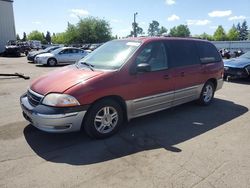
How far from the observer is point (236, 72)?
35.9 feet

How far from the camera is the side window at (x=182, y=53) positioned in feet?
18.3

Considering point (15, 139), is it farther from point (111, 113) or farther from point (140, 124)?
point (140, 124)

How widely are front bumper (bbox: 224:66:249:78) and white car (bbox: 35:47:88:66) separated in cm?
1125

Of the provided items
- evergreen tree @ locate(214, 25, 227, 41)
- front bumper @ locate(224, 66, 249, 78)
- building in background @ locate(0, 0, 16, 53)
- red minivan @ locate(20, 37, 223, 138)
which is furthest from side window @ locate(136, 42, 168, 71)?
evergreen tree @ locate(214, 25, 227, 41)

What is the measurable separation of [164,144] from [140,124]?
1.05m

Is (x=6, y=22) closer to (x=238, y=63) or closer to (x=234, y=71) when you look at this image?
(x=238, y=63)

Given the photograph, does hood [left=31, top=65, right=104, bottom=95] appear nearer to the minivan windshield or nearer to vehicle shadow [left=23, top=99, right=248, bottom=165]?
the minivan windshield

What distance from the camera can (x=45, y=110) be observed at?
13.1 feet

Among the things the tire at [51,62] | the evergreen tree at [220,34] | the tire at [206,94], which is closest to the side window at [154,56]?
the tire at [206,94]

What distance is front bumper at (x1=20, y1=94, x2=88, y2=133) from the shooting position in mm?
3945

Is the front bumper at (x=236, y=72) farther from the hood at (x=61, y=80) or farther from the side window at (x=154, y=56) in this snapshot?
the hood at (x=61, y=80)

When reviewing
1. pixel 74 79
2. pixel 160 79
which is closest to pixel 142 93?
pixel 160 79

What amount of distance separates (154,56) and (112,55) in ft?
2.87

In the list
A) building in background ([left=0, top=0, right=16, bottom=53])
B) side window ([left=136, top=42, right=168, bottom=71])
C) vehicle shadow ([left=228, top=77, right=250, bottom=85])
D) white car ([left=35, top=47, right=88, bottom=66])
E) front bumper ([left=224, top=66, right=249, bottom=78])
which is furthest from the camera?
building in background ([left=0, top=0, right=16, bottom=53])
